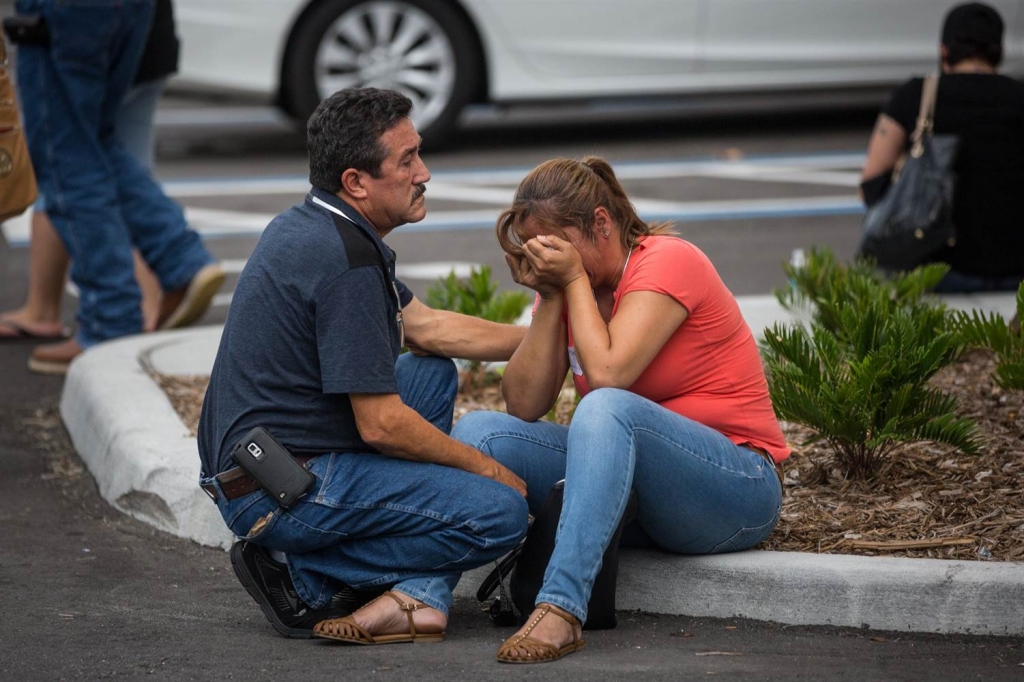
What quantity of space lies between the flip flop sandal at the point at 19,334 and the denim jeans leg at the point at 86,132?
1.54 ft

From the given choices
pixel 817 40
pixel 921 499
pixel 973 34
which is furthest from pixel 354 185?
pixel 817 40

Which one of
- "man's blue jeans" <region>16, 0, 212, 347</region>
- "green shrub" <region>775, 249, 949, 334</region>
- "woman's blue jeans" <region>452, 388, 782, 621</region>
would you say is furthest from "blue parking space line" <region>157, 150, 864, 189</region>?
"woman's blue jeans" <region>452, 388, 782, 621</region>

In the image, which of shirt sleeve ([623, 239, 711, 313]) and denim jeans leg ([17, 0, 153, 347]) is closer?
shirt sleeve ([623, 239, 711, 313])

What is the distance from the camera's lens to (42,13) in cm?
559

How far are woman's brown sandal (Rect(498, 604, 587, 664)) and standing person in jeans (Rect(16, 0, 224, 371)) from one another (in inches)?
121

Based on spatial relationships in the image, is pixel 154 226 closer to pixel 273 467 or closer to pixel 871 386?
pixel 273 467

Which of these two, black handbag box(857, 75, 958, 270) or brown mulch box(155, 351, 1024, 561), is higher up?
black handbag box(857, 75, 958, 270)

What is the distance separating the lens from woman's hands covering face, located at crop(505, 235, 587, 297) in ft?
11.6

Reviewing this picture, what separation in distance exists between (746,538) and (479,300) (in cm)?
179

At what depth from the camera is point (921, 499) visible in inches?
158

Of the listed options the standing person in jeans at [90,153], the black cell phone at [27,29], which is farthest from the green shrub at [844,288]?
the black cell phone at [27,29]

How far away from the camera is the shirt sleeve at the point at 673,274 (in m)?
3.52

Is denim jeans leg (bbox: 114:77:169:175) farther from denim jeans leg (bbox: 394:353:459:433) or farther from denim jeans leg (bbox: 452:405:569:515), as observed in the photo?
denim jeans leg (bbox: 452:405:569:515)

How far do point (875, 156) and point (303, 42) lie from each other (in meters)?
4.61
